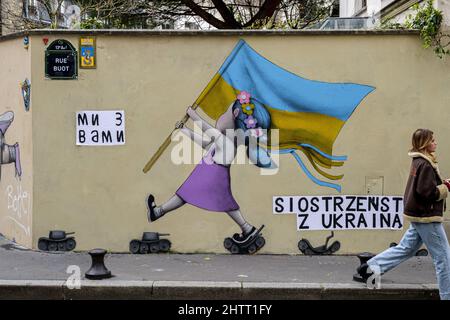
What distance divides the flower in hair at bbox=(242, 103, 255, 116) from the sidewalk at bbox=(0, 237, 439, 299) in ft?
6.49

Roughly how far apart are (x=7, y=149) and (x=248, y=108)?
149 inches

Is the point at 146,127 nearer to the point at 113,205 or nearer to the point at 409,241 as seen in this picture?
the point at 113,205

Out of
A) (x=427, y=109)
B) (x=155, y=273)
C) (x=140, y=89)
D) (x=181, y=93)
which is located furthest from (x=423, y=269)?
(x=140, y=89)

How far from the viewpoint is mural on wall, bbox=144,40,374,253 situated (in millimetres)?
7359

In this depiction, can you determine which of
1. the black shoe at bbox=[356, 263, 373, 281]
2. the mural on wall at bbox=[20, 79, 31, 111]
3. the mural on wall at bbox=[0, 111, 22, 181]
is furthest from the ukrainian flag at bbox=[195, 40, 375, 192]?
the mural on wall at bbox=[0, 111, 22, 181]

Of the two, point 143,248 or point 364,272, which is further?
point 143,248

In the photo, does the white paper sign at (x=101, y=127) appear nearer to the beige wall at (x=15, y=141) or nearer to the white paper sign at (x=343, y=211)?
the beige wall at (x=15, y=141)

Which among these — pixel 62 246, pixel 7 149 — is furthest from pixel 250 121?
pixel 7 149

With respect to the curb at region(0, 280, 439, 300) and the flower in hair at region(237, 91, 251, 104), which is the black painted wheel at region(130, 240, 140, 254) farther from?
the flower in hair at region(237, 91, 251, 104)

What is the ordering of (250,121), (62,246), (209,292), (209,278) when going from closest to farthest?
(209,292)
(209,278)
(250,121)
(62,246)

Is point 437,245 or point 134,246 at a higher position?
point 437,245

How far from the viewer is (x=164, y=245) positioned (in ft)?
24.5

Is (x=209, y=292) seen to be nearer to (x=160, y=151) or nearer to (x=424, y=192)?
(x=160, y=151)

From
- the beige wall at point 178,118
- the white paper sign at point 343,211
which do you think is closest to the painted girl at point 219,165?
the beige wall at point 178,118
